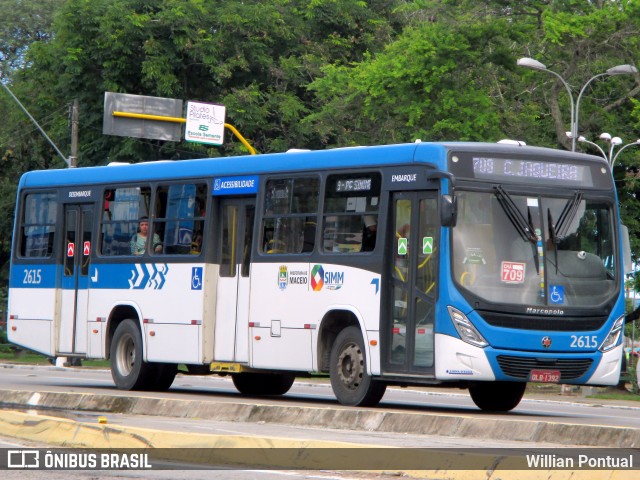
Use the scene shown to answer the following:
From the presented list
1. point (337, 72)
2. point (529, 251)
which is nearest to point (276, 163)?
point (529, 251)

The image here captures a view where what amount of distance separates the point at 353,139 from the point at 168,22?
24.5 ft

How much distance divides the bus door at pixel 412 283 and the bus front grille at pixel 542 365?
0.85m

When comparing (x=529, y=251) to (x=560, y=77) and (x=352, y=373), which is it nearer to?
(x=352, y=373)

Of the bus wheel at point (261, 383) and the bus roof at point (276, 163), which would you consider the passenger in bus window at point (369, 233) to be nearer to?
the bus roof at point (276, 163)

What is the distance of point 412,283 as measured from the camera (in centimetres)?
1636

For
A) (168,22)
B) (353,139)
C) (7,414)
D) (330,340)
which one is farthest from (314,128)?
(7,414)

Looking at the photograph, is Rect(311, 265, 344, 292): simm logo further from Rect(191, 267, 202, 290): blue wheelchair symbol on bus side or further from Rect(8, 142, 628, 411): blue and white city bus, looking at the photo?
Rect(191, 267, 202, 290): blue wheelchair symbol on bus side

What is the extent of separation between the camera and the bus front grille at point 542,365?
15844mm

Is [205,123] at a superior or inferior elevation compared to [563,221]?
superior

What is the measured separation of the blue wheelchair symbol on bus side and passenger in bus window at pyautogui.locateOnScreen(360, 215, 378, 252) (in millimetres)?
3298

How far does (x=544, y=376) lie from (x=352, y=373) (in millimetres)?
2432

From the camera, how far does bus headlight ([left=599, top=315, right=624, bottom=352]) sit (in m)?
16.5

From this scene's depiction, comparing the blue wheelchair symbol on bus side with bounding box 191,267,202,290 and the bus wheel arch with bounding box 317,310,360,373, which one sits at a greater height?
the blue wheelchair symbol on bus side with bounding box 191,267,202,290

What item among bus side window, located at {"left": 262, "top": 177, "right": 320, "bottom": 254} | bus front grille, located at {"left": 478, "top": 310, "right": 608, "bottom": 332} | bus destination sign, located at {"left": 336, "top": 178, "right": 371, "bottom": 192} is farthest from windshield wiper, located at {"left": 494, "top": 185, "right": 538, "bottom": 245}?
bus side window, located at {"left": 262, "top": 177, "right": 320, "bottom": 254}
